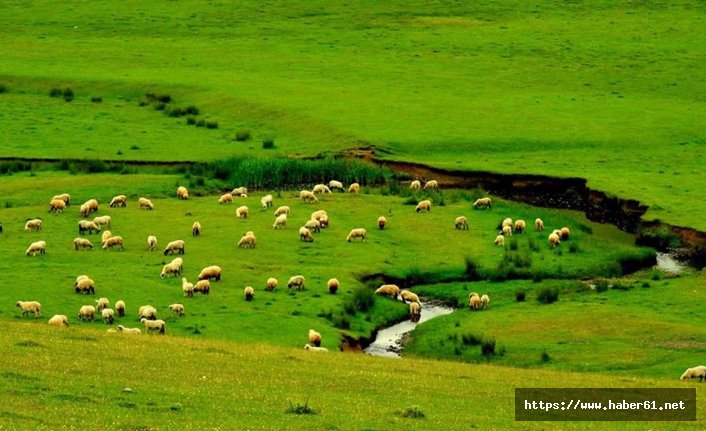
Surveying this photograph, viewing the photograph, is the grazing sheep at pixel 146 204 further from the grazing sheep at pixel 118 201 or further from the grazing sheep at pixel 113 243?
the grazing sheep at pixel 113 243

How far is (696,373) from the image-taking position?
103 feet

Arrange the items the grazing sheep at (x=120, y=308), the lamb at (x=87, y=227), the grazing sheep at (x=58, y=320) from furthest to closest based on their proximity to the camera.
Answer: the lamb at (x=87, y=227) → the grazing sheep at (x=120, y=308) → the grazing sheep at (x=58, y=320)

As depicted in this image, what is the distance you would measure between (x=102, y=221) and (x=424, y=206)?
11142 mm

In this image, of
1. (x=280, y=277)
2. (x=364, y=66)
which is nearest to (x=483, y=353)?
(x=280, y=277)

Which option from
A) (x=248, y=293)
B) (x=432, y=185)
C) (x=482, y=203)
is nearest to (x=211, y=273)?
(x=248, y=293)

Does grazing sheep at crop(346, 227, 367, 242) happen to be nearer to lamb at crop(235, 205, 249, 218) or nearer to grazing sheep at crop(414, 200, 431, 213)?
lamb at crop(235, 205, 249, 218)

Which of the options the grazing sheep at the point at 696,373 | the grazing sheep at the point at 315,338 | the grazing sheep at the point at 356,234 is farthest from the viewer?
the grazing sheep at the point at 356,234

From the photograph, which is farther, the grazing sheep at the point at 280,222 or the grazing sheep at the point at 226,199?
the grazing sheep at the point at 226,199

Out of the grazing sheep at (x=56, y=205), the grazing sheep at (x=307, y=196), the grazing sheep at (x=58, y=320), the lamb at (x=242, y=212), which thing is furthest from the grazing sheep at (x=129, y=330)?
the grazing sheep at (x=307, y=196)

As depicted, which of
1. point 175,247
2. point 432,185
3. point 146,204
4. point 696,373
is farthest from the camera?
point 432,185

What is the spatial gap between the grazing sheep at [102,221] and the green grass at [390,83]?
12.9 meters

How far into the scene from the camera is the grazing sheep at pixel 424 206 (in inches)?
2037

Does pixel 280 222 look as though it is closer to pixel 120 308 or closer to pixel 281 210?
pixel 281 210

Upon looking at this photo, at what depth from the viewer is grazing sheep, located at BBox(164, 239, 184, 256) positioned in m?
44.9
